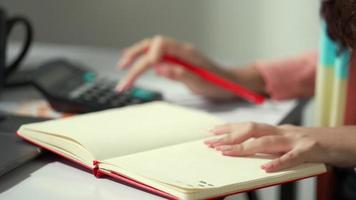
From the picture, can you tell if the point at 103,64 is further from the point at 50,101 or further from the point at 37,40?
the point at 37,40

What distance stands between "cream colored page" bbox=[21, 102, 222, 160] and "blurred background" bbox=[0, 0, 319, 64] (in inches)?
24.8

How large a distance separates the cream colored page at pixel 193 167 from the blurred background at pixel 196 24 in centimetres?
67

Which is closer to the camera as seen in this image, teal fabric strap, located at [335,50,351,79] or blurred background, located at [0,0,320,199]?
teal fabric strap, located at [335,50,351,79]

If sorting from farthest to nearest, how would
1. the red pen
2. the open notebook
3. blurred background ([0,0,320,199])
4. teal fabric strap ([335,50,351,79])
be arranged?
blurred background ([0,0,320,199]) → the red pen → teal fabric strap ([335,50,351,79]) → the open notebook

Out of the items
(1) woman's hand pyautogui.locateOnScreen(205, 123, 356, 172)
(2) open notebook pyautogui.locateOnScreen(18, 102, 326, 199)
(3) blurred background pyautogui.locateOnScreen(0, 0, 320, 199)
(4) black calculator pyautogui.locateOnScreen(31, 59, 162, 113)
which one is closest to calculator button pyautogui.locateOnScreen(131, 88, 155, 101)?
(4) black calculator pyautogui.locateOnScreen(31, 59, 162, 113)

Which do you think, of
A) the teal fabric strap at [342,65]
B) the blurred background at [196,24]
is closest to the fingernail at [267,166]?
the teal fabric strap at [342,65]

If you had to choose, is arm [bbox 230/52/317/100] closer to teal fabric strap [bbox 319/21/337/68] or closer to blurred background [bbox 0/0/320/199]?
teal fabric strap [bbox 319/21/337/68]

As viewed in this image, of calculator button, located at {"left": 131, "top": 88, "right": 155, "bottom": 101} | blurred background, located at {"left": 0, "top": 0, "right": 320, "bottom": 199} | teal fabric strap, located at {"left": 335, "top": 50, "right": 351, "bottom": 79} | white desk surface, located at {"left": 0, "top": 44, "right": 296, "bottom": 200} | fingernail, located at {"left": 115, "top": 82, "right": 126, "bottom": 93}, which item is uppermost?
blurred background, located at {"left": 0, "top": 0, "right": 320, "bottom": 199}

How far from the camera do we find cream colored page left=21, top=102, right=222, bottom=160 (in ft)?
1.93

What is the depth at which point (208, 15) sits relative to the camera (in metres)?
1.37

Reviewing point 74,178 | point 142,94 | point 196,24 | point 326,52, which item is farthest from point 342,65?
point 196,24

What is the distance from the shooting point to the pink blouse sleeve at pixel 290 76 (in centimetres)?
91

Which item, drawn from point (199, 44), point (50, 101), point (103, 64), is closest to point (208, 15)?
point (199, 44)

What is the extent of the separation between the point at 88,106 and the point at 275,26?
644mm
